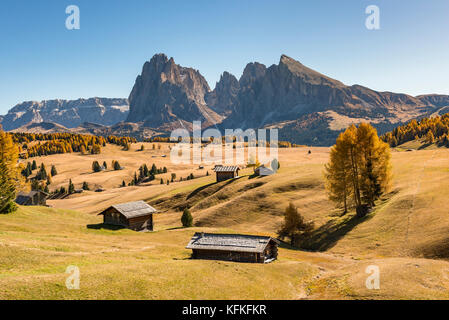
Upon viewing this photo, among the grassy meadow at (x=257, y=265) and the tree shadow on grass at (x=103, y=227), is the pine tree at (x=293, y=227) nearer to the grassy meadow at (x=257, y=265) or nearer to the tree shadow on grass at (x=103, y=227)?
the grassy meadow at (x=257, y=265)

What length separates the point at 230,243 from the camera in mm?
41594

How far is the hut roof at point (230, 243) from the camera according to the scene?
4018 centimetres

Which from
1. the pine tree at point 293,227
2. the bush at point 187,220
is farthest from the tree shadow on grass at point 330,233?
the bush at point 187,220

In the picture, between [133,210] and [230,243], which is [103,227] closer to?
[133,210]

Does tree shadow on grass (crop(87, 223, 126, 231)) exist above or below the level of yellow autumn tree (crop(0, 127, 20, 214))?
below

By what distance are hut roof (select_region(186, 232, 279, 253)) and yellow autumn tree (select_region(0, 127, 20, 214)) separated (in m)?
32.7

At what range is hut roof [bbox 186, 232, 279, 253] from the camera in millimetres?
40178

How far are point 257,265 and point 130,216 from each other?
1295 inches

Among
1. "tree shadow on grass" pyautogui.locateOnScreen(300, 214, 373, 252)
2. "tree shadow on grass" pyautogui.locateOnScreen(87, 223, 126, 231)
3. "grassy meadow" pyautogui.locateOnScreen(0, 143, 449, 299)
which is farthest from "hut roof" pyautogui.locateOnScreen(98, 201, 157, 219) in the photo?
"tree shadow on grass" pyautogui.locateOnScreen(300, 214, 373, 252)

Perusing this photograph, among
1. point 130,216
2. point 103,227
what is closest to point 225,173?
point 130,216

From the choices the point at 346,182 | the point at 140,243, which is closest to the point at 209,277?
the point at 140,243

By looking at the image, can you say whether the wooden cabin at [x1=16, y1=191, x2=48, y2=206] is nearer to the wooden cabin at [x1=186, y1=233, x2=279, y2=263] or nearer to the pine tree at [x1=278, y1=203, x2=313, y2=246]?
the wooden cabin at [x1=186, y1=233, x2=279, y2=263]

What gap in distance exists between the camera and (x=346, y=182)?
57.1 meters

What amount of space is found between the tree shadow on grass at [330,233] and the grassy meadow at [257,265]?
20 centimetres
